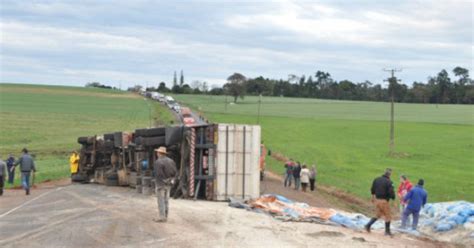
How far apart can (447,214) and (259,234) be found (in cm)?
586

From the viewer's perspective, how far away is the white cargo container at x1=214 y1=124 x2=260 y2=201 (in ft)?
68.1

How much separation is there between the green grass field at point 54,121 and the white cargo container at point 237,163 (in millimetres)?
12521

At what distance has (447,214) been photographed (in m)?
17.6

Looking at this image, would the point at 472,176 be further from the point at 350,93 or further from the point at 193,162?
the point at 350,93

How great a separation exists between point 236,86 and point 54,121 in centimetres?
7472

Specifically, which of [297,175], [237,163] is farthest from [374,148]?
[237,163]

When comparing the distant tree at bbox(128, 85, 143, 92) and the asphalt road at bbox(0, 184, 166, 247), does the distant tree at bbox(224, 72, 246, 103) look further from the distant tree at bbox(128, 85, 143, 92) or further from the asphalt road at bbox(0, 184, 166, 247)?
the asphalt road at bbox(0, 184, 166, 247)

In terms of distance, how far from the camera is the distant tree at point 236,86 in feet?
468

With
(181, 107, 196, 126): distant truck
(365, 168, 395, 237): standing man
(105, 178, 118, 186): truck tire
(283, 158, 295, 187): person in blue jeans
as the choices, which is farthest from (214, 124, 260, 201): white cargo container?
(181, 107, 196, 126): distant truck

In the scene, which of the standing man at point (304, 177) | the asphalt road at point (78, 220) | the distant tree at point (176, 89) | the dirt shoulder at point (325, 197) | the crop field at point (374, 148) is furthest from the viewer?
the distant tree at point (176, 89)

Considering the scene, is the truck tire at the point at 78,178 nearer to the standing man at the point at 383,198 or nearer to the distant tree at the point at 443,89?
the standing man at the point at 383,198

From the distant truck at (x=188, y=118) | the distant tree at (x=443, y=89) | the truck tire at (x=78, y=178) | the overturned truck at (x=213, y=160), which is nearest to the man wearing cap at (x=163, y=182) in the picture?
the overturned truck at (x=213, y=160)

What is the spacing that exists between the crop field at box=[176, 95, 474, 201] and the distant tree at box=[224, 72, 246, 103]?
143ft

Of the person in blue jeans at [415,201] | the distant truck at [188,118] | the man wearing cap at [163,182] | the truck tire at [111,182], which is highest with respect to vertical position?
the man wearing cap at [163,182]
